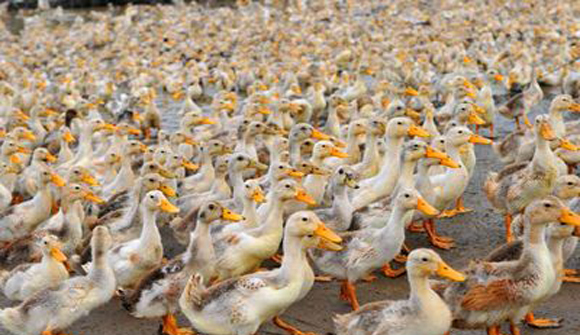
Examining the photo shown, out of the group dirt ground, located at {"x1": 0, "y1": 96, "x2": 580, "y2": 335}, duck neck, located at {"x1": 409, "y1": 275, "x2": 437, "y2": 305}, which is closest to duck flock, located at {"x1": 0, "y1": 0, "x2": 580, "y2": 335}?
duck neck, located at {"x1": 409, "y1": 275, "x2": 437, "y2": 305}

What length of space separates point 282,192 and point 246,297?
5.88 ft

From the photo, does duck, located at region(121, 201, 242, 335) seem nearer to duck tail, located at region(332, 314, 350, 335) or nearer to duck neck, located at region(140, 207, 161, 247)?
duck neck, located at region(140, 207, 161, 247)

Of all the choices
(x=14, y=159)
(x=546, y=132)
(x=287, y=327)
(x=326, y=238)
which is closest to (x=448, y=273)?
(x=326, y=238)

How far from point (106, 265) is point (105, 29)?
24053 millimetres

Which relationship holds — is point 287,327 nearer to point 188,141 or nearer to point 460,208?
point 460,208

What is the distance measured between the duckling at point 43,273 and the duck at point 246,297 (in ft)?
5.68

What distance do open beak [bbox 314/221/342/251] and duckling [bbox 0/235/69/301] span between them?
2618mm

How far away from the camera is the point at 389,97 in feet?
49.4

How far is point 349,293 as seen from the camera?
7.76 meters

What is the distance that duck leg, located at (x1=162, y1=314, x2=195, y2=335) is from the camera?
293 inches

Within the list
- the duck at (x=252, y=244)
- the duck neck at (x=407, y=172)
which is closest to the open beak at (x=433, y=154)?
the duck neck at (x=407, y=172)

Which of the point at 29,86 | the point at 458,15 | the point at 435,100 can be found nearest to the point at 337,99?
the point at 435,100

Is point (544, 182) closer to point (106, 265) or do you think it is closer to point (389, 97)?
point (106, 265)

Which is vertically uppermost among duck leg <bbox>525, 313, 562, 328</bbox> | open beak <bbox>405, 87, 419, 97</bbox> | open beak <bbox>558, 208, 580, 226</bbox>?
A: open beak <bbox>558, 208, 580, 226</bbox>
